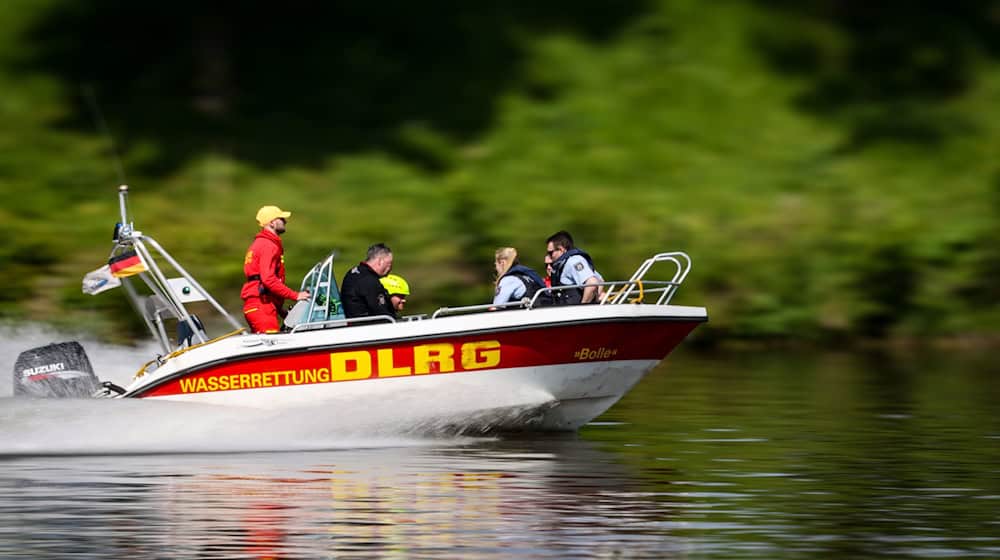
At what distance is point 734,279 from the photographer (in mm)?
24734

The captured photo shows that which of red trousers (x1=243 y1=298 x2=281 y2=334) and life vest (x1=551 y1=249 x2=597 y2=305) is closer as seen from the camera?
red trousers (x1=243 y1=298 x2=281 y2=334)

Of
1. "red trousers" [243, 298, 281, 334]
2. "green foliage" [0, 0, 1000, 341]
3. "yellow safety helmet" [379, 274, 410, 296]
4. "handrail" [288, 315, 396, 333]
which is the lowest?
"handrail" [288, 315, 396, 333]

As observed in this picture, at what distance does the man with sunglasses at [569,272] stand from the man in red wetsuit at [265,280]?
2.06m

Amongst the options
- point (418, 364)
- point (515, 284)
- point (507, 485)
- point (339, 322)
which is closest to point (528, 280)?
point (515, 284)

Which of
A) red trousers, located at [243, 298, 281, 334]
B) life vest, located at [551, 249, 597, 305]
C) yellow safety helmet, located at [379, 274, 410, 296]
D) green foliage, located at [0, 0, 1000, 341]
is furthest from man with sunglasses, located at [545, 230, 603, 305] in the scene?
green foliage, located at [0, 0, 1000, 341]

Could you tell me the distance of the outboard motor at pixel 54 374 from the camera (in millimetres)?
13133

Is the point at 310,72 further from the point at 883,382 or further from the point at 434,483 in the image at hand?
the point at 434,483

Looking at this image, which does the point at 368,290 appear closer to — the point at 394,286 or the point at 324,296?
the point at 324,296

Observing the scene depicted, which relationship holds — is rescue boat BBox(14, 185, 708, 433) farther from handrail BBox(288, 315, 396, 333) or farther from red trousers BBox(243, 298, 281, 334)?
red trousers BBox(243, 298, 281, 334)

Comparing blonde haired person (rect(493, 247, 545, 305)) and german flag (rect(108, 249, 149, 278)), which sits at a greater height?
german flag (rect(108, 249, 149, 278))

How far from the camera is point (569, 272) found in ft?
44.0

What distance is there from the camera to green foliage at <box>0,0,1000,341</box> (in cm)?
2459

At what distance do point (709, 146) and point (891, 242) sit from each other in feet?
13.6

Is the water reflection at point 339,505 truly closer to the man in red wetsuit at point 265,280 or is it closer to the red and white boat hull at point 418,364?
the red and white boat hull at point 418,364
